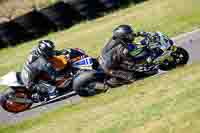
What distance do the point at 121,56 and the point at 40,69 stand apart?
2237 millimetres

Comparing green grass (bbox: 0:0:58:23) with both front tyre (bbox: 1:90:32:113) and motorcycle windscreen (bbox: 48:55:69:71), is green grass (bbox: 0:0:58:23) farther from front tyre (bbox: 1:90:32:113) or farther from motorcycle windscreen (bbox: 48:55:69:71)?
motorcycle windscreen (bbox: 48:55:69:71)

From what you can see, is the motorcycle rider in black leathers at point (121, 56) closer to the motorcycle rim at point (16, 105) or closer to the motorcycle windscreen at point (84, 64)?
the motorcycle windscreen at point (84, 64)

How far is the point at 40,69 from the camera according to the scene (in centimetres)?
1617

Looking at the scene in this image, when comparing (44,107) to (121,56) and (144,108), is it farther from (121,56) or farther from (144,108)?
(144,108)

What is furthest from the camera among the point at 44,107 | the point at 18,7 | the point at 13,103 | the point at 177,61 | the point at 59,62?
the point at 18,7

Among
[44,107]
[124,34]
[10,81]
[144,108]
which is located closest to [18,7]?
[10,81]

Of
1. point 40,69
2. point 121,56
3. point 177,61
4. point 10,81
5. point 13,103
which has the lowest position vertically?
point 13,103

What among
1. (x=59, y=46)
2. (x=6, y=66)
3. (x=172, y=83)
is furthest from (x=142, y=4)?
(x=172, y=83)

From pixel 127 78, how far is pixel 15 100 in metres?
3.21

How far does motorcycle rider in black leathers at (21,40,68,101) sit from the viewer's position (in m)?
16.0

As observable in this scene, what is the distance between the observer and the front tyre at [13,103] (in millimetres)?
16616

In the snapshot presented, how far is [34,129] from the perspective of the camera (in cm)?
1404

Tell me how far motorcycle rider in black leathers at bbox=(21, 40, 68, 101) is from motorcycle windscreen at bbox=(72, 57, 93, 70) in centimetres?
45

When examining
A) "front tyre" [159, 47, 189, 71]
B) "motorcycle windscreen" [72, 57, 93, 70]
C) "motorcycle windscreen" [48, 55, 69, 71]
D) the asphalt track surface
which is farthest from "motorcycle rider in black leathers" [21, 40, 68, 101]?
"front tyre" [159, 47, 189, 71]
